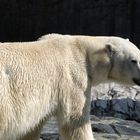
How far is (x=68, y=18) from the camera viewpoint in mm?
16656

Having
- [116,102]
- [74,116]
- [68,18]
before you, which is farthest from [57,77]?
[68,18]

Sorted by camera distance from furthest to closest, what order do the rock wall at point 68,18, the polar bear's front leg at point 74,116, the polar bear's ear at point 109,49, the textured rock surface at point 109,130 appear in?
1. the rock wall at point 68,18
2. the textured rock surface at point 109,130
3. the polar bear's ear at point 109,49
4. the polar bear's front leg at point 74,116

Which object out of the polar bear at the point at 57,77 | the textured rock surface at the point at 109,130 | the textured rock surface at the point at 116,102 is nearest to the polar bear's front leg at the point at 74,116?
the polar bear at the point at 57,77

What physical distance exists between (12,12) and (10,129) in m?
12.1

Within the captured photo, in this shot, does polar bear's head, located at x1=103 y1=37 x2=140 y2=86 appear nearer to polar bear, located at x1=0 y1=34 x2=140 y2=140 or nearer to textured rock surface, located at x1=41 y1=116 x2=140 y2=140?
polar bear, located at x1=0 y1=34 x2=140 y2=140

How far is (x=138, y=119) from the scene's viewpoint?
9.70m

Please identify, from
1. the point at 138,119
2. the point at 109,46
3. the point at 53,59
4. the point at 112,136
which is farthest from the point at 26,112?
the point at 138,119

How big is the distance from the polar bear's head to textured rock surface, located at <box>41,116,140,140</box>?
4.44ft

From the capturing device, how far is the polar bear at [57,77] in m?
6.03

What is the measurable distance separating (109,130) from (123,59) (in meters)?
1.81

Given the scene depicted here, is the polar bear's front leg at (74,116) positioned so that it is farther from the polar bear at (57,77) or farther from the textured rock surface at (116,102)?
the textured rock surface at (116,102)

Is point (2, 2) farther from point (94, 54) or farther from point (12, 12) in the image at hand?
point (94, 54)

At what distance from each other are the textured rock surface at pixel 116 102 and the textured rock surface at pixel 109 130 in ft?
3.26

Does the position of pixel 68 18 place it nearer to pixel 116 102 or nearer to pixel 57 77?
pixel 116 102
